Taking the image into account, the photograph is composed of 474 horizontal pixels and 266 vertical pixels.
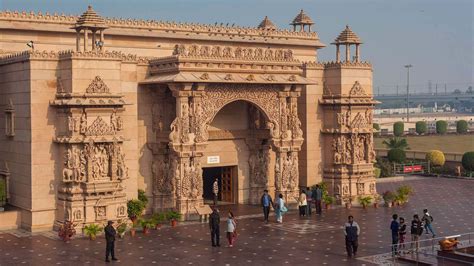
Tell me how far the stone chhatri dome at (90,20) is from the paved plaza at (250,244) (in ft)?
30.1

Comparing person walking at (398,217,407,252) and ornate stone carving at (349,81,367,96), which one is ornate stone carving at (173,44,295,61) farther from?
person walking at (398,217,407,252)

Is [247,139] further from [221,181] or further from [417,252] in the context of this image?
[417,252]

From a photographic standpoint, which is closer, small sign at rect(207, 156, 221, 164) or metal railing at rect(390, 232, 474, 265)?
metal railing at rect(390, 232, 474, 265)

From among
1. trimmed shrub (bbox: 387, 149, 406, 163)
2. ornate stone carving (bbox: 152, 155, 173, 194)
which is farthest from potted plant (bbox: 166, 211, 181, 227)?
trimmed shrub (bbox: 387, 149, 406, 163)

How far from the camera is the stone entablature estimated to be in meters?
36.4

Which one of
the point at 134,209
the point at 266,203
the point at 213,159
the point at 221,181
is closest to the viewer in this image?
the point at 134,209

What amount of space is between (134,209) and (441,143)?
62435mm

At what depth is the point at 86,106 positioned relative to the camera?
29.6 metres

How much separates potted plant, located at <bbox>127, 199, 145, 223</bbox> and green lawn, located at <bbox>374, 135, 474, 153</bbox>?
165 feet

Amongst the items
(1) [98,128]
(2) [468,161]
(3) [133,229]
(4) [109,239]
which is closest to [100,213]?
(3) [133,229]

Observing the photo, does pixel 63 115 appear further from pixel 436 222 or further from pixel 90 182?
pixel 436 222

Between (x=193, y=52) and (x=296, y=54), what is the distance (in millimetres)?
14123

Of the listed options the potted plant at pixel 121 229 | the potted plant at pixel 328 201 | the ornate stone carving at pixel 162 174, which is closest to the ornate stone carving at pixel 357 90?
the potted plant at pixel 328 201

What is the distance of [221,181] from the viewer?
3894cm
